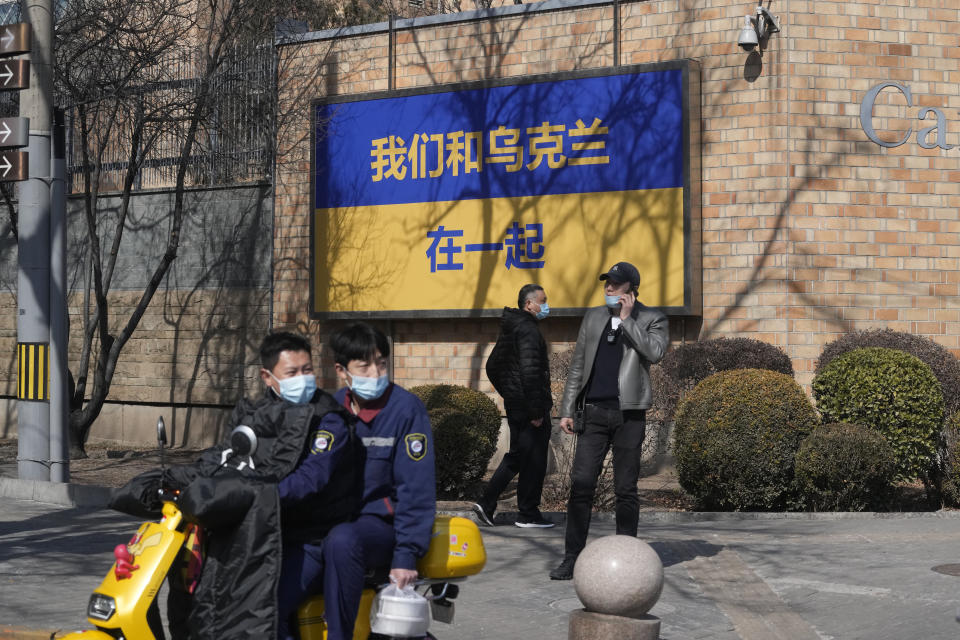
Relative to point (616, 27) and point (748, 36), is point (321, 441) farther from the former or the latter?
point (616, 27)

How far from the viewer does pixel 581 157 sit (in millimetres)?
14945

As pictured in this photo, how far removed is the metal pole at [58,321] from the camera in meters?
12.1

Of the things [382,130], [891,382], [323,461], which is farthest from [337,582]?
[382,130]

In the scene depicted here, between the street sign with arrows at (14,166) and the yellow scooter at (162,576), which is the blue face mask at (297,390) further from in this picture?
the street sign with arrows at (14,166)

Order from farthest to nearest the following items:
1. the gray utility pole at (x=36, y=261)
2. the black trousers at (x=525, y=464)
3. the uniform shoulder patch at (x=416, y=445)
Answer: the gray utility pole at (x=36, y=261), the black trousers at (x=525, y=464), the uniform shoulder patch at (x=416, y=445)

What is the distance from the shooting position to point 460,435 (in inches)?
467

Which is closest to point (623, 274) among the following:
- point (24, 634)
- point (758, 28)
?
point (24, 634)

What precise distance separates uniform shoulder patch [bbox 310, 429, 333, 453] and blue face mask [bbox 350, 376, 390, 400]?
33cm

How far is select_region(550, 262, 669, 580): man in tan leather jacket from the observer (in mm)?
7941

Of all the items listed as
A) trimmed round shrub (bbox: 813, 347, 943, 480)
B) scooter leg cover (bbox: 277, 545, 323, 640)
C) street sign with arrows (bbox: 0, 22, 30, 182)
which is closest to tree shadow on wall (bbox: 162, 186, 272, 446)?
street sign with arrows (bbox: 0, 22, 30, 182)

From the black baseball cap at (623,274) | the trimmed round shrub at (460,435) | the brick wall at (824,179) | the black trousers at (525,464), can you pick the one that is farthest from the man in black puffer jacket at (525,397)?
the brick wall at (824,179)

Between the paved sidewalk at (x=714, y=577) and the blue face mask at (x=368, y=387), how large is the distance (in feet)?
6.36

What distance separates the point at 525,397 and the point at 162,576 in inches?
221

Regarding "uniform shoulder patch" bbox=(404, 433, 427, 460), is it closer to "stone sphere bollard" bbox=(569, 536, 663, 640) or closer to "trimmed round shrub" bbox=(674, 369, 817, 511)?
"stone sphere bollard" bbox=(569, 536, 663, 640)
